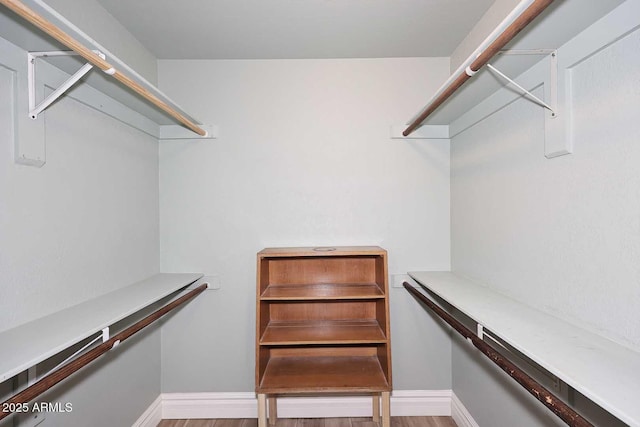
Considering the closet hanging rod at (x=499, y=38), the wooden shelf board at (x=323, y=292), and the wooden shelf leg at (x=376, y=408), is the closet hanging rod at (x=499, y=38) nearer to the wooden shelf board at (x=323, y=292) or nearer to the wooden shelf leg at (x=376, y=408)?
the wooden shelf board at (x=323, y=292)

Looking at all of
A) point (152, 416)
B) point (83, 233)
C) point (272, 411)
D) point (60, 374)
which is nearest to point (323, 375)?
point (272, 411)

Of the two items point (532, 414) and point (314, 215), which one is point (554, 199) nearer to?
point (532, 414)

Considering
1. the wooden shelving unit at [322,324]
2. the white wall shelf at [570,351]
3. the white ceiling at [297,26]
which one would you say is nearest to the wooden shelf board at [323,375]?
the wooden shelving unit at [322,324]

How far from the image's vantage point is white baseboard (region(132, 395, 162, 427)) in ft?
6.71

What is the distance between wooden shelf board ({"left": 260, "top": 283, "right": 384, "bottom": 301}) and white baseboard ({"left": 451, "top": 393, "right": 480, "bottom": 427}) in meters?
0.94

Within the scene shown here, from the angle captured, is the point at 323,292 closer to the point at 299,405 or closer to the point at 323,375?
the point at 323,375

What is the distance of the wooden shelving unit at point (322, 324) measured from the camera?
1.91 metres

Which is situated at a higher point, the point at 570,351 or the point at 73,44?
the point at 73,44

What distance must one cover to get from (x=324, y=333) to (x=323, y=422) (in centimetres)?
67

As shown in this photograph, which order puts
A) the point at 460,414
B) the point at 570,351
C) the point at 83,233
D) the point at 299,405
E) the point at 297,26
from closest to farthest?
the point at 570,351
the point at 83,233
the point at 297,26
the point at 460,414
the point at 299,405

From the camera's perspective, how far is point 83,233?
1556 mm

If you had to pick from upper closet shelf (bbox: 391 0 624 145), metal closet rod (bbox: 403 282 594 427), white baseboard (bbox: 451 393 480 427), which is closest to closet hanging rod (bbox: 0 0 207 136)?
upper closet shelf (bbox: 391 0 624 145)

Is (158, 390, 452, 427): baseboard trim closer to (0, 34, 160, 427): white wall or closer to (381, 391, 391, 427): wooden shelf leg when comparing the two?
(0, 34, 160, 427): white wall

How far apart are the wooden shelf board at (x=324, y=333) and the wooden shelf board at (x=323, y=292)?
0.24 m
